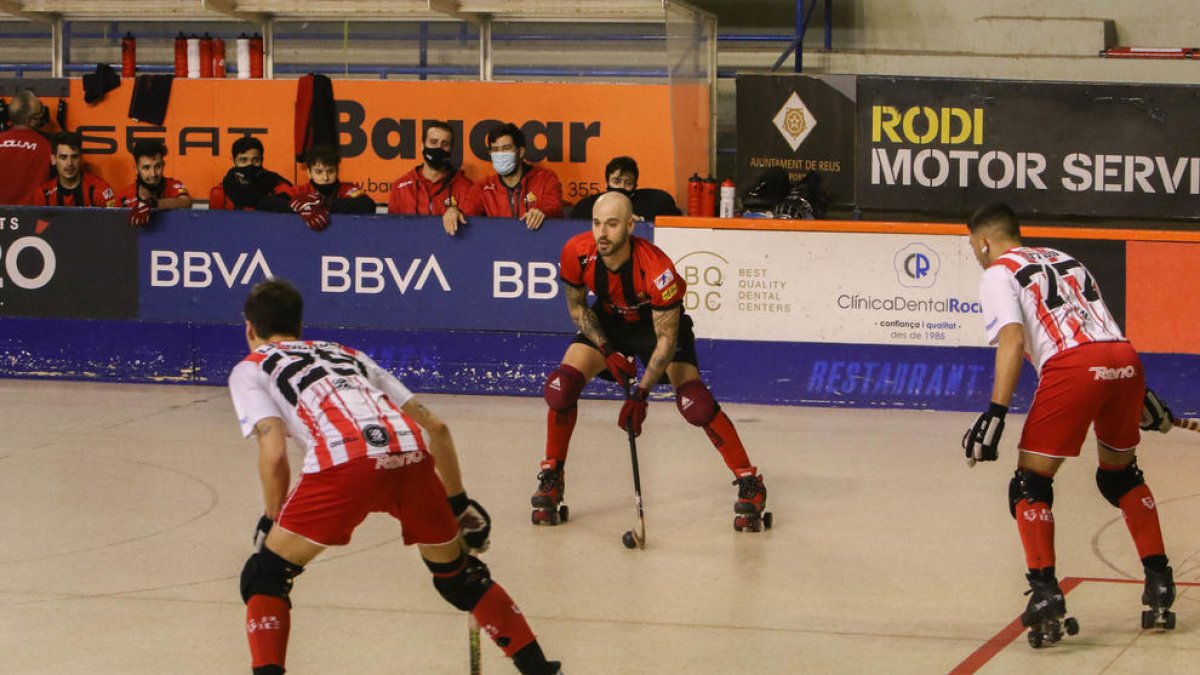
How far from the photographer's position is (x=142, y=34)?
17.6m

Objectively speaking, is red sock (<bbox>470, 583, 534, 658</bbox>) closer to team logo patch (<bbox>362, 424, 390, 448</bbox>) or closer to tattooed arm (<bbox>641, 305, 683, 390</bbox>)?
team logo patch (<bbox>362, 424, 390, 448</bbox>)

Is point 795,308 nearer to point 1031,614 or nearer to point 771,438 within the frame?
point 771,438

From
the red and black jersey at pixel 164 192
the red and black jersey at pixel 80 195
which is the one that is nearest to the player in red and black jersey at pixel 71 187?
the red and black jersey at pixel 80 195

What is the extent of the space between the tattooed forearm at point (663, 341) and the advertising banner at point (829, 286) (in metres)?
4.17

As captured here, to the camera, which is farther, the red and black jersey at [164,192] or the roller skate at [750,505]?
the red and black jersey at [164,192]

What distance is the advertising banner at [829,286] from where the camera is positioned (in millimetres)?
12570

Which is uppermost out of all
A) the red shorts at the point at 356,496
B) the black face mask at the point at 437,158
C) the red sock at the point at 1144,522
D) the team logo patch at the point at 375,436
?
the black face mask at the point at 437,158

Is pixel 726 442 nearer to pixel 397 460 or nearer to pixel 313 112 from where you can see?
pixel 397 460

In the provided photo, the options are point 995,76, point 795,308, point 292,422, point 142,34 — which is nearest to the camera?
point 292,422

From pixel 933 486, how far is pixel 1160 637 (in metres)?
3.20

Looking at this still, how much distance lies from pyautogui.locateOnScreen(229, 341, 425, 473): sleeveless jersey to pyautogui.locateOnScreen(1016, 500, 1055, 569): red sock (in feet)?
8.50

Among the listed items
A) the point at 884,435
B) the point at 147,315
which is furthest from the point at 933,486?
the point at 147,315

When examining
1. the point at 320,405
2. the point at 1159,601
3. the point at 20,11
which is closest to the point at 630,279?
the point at 1159,601

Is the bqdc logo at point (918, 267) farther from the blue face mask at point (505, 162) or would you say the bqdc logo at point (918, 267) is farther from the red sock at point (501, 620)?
the red sock at point (501, 620)
